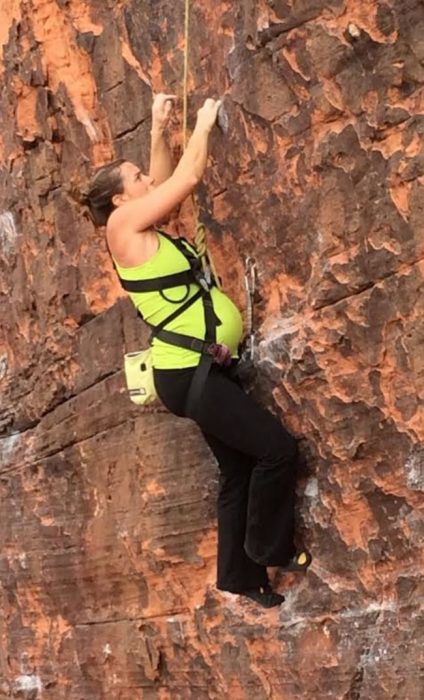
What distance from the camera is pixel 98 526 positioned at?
7.76 metres

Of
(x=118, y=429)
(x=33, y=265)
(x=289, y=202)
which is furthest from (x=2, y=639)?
(x=289, y=202)

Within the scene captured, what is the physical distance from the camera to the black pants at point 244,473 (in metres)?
5.72

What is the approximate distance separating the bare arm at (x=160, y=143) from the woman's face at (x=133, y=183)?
32 centimetres

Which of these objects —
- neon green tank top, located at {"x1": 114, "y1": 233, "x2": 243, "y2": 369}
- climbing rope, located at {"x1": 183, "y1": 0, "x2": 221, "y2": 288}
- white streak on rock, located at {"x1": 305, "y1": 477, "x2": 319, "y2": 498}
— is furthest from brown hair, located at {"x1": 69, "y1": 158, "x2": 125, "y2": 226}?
white streak on rock, located at {"x1": 305, "y1": 477, "x2": 319, "y2": 498}

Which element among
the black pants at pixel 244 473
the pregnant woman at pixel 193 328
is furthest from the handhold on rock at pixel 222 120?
the black pants at pixel 244 473

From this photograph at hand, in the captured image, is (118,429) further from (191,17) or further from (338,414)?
(191,17)

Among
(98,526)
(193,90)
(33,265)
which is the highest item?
(193,90)

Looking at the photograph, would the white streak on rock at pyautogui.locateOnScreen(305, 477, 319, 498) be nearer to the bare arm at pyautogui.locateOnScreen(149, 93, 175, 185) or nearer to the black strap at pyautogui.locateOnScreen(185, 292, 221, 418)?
the black strap at pyautogui.locateOnScreen(185, 292, 221, 418)

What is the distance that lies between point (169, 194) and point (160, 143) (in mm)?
760

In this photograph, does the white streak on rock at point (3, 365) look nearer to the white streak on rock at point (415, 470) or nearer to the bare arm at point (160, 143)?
the bare arm at point (160, 143)

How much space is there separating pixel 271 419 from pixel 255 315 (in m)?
0.71

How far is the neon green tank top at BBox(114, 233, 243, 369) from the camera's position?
18.6ft

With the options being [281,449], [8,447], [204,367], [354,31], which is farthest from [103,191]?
[8,447]

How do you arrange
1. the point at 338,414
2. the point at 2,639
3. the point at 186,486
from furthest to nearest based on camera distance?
1. the point at 2,639
2. the point at 186,486
3. the point at 338,414
